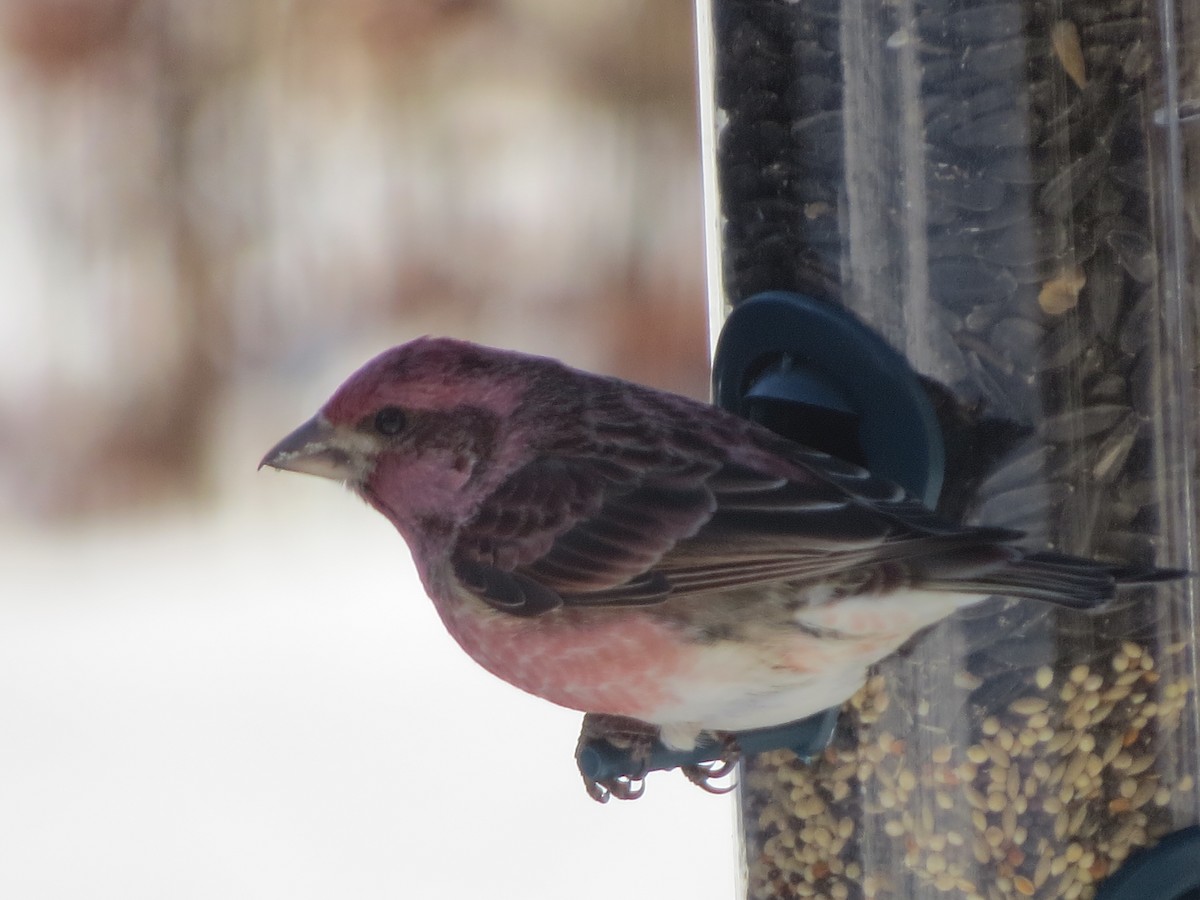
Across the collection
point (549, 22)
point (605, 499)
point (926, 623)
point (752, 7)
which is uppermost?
point (549, 22)

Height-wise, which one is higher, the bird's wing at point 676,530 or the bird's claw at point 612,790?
the bird's wing at point 676,530

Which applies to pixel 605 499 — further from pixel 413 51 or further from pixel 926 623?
pixel 413 51

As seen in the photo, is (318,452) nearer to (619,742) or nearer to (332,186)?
(619,742)

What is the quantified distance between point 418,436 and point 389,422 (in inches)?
2.1

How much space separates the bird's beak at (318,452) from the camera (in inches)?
104

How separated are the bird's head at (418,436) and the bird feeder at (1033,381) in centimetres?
56

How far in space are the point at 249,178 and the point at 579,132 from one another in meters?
1.28

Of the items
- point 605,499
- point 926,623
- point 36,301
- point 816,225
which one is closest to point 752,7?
point 816,225

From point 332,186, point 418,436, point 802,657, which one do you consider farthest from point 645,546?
point 332,186

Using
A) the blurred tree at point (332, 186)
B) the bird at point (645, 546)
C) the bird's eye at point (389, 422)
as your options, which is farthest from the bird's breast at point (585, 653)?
the blurred tree at point (332, 186)

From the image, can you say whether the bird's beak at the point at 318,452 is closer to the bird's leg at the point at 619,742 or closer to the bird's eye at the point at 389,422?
the bird's eye at the point at 389,422

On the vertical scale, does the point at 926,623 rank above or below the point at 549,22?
below

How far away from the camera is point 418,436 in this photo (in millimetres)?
2648

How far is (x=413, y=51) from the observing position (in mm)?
6102
